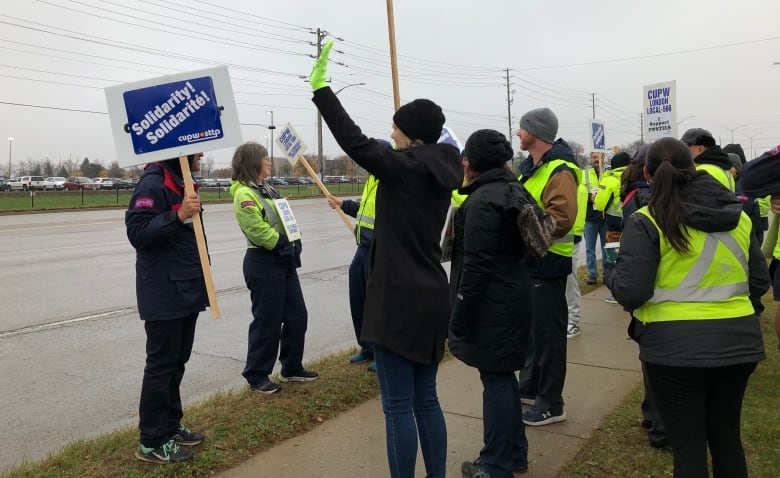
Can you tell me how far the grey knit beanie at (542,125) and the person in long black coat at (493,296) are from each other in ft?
3.29

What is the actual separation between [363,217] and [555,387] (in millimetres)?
2070

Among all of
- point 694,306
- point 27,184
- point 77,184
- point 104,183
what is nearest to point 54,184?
point 77,184

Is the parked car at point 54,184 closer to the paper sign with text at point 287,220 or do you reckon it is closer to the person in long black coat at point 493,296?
the paper sign with text at point 287,220

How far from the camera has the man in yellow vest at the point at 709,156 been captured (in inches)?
163

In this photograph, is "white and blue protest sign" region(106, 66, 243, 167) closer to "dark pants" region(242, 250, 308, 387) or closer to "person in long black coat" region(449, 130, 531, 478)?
"dark pants" region(242, 250, 308, 387)

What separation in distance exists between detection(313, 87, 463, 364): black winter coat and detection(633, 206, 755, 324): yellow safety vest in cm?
98

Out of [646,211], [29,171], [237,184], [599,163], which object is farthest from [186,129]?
[29,171]

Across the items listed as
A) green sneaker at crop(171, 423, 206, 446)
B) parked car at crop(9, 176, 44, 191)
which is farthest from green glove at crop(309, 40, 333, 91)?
parked car at crop(9, 176, 44, 191)

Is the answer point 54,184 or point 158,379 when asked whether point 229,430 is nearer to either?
point 158,379

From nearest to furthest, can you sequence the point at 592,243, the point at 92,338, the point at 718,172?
1. the point at 718,172
2. the point at 92,338
3. the point at 592,243

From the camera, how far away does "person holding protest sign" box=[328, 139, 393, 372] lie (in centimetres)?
530

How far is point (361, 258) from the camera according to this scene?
5.53 metres

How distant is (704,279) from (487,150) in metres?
1.27

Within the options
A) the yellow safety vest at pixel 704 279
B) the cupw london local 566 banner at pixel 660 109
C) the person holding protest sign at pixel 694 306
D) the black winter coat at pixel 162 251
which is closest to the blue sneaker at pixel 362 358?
the black winter coat at pixel 162 251
